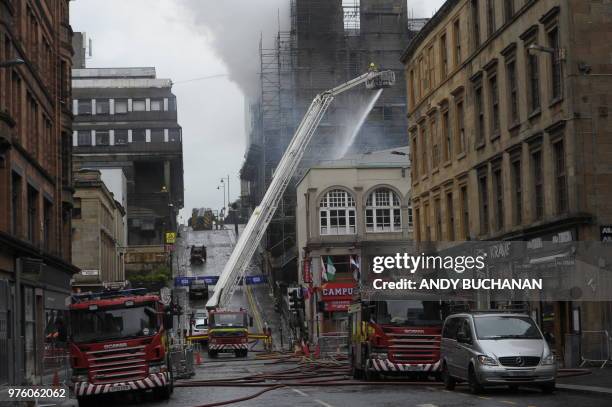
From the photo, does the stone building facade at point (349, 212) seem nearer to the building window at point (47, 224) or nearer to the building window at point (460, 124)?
the building window at point (460, 124)

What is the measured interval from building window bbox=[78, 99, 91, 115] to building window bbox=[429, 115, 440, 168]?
292ft

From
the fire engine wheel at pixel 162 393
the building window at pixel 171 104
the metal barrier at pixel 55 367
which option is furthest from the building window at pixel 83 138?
the fire engine wheel at pixel 162 393

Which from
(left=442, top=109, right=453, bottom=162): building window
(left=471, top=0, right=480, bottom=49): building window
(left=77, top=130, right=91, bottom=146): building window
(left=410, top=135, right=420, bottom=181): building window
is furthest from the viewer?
(left=77, top=130, right=91, bottom=146): building window

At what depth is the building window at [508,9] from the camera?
39.4m

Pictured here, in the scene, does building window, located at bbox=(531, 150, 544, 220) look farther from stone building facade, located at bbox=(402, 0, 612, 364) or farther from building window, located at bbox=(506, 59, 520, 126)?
building window, located at bbox=(506, 59, 520, 126)

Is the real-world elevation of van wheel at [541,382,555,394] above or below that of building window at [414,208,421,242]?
below

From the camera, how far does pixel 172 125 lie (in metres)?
135

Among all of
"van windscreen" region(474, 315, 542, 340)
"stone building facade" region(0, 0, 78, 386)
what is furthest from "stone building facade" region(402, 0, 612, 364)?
"stone building facade" region(0, 0, 78, 386)

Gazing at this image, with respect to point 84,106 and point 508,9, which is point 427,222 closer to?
point 508,9

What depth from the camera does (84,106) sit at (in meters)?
134

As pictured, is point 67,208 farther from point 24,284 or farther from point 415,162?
point 415,162

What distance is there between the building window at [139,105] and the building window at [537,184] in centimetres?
10318

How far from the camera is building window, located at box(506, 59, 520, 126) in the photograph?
3922 centimetres

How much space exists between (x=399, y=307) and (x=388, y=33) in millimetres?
70282
